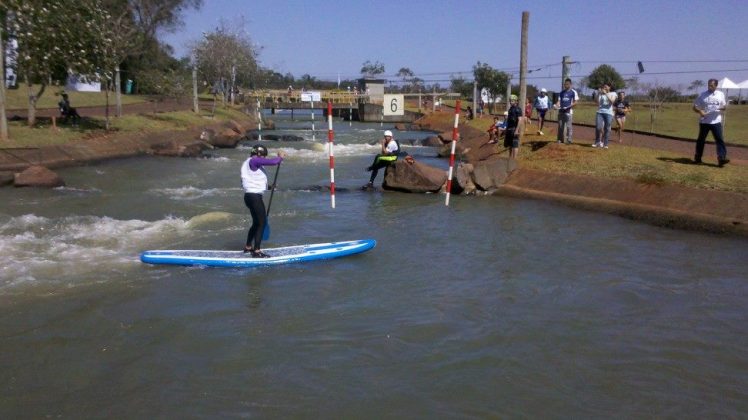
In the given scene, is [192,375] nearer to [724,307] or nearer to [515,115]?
[724,307]

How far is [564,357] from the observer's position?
6.72 metres

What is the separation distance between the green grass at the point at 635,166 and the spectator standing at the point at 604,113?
0.43 meters

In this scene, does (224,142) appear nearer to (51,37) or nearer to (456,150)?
(51,37)

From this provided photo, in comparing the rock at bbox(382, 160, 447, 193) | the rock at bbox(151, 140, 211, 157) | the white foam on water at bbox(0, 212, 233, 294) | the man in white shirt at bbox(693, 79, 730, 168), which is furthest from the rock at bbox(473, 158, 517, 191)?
the rock at bbox(151, 140, 211, 157)

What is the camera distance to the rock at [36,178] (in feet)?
57.3

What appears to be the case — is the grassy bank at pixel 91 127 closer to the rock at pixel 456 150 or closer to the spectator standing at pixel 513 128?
the rock at pixel 456 150

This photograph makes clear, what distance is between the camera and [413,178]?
17.5m

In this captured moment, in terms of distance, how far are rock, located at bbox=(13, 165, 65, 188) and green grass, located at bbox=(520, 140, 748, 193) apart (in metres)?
13.6

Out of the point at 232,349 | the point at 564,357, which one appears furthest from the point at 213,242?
the point at 564,357

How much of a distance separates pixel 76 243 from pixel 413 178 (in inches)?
360

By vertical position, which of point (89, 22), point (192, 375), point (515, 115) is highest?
point (89, 22)

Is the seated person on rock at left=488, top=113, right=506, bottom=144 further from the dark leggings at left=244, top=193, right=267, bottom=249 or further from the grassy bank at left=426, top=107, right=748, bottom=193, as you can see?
the dark leggings at left=244, top=193, right=267, bottom=249

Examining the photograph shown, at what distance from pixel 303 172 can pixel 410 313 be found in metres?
15.3

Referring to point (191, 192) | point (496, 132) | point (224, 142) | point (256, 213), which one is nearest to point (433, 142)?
point (496, 132)
